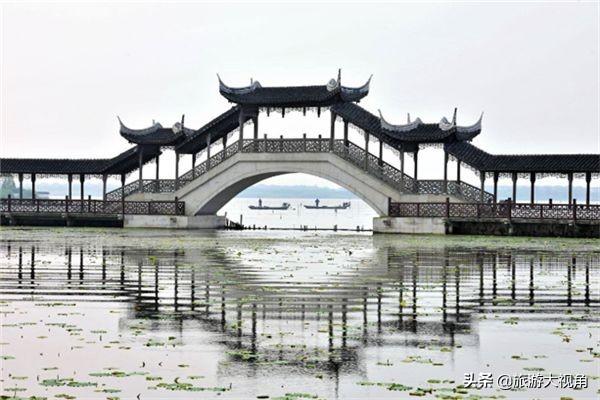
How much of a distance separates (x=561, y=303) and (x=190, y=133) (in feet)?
137

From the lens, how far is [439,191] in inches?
1998

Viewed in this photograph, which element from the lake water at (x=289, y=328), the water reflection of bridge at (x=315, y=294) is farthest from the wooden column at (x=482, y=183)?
the lake water at (x=289, y=328)

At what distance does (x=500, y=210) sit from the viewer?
4744 centimetres

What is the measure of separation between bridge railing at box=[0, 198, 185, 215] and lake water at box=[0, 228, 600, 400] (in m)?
28.7

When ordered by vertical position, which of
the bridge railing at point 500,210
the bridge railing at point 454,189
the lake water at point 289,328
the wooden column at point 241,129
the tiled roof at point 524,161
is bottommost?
the lake water at point 289,328

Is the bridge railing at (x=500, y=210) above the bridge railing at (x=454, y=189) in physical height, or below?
below

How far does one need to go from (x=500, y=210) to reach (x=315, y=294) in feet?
97.7

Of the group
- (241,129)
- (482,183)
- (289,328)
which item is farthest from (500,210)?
(289,328)

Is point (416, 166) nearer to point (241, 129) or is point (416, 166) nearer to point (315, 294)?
point (241, 129)

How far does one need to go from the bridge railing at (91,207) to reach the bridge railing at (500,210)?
13.2 metres

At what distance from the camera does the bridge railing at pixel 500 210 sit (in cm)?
4603

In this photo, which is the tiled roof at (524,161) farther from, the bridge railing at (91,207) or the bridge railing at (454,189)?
the bridge railing at (91,207)

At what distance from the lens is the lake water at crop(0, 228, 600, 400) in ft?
35.7

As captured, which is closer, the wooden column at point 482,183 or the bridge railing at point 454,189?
the wooden column at point 482,183
